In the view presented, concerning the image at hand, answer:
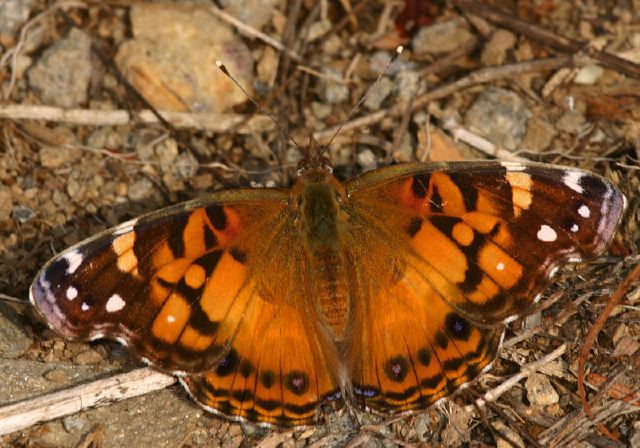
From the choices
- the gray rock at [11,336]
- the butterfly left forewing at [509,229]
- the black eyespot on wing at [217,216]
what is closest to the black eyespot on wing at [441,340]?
the butterfly left forewing at [509,229]

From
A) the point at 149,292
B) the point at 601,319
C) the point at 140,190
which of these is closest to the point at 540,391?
Answer: the point at 601,319

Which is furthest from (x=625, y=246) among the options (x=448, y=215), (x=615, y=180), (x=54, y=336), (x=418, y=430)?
(x=54, y=336)

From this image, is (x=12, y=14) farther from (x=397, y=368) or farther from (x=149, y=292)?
(x=397, y=368)

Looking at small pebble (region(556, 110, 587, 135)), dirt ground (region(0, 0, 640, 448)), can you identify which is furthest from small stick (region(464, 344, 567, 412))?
small pebble (region(556, 110, 587, 135))

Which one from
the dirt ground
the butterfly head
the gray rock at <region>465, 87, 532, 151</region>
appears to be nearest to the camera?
the butterfly head

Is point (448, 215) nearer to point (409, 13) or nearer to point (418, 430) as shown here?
point (418, 430)

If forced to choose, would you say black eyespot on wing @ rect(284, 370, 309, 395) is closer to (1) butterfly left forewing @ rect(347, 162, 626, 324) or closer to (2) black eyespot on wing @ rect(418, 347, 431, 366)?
(2) black eyespot on wing @ rect(418, 347, 431, 366)
